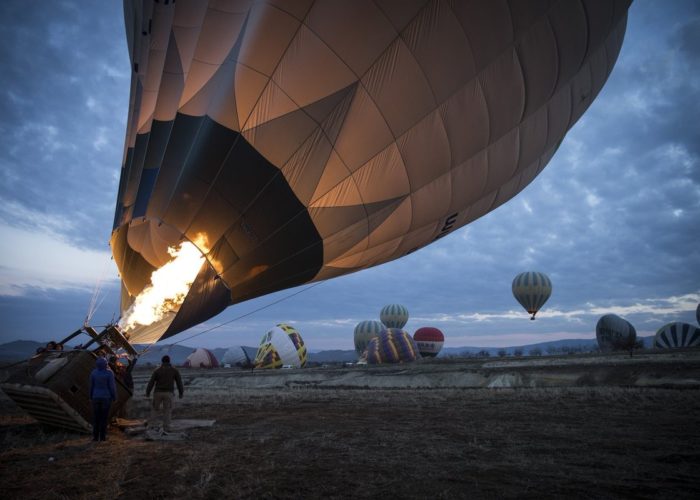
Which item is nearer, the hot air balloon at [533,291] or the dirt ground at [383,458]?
the dirt ground at [383,458]

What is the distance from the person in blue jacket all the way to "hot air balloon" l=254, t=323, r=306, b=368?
33.7 m

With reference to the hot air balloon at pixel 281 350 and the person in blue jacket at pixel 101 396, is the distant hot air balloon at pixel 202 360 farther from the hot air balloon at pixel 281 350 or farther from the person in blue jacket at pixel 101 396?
the person in blue jacket at pixel 101 396

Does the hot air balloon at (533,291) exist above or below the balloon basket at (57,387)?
above

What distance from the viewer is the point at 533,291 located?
4159cm

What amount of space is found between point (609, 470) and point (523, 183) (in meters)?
9.26

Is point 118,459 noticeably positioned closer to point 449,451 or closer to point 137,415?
point 449,451

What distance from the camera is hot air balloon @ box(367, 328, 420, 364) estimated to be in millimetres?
35969

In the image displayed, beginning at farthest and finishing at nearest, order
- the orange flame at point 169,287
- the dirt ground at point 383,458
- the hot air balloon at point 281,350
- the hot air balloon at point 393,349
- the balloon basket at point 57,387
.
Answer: the hot air balloon at point 281,350
the hot air balloon at point 393,349
the orange flame at point 169,287
the balloon basket at point 57,387
the dirt ground at point 383,458

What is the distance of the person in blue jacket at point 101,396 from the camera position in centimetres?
614

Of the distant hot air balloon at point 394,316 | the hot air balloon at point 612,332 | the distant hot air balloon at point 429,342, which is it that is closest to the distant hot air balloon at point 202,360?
the distant hot air balloon at point 394,316

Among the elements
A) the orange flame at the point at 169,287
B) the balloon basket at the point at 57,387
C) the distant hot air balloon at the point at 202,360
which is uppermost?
the orange flame at the point at 169,287

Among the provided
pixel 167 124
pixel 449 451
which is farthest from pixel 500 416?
pixel 167 124

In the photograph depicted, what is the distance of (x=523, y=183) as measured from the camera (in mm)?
12164

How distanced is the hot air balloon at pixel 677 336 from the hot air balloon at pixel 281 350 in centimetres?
3805
